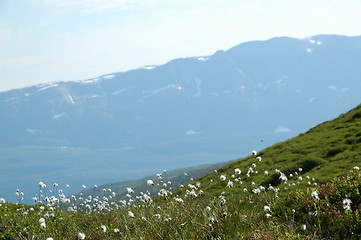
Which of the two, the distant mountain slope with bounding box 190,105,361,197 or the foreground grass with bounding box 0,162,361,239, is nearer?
the foreground grass with bounding box 0,162,361,239

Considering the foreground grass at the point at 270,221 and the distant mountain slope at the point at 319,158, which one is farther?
the distant mountain slope at the point at 319,158

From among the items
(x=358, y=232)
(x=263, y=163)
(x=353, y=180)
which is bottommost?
(x=263, y=163)

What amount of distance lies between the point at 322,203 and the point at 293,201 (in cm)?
85

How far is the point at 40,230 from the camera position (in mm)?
11602

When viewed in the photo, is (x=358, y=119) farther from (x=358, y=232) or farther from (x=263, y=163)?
(x=358, y=232)

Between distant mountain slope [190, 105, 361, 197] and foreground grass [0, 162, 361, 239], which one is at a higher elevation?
foreground grass [0, 162, 361, 239]

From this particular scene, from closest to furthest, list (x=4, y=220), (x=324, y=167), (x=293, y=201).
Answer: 1. (x=293, y=201)
2. (x=4, y=220)
3. (x=324, y=167)

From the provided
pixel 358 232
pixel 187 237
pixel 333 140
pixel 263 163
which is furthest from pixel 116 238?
pixel 333 140

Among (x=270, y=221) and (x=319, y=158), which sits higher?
(x=270, y=221)

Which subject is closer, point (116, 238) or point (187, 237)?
point (187, 237)

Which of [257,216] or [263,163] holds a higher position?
[257,216]

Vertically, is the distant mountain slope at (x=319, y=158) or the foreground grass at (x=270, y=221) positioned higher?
the foreground grass at (x=270, y=221)

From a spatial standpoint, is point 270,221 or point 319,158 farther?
point 319,158

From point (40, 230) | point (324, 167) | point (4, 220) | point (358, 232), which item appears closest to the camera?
point (358, 232)
